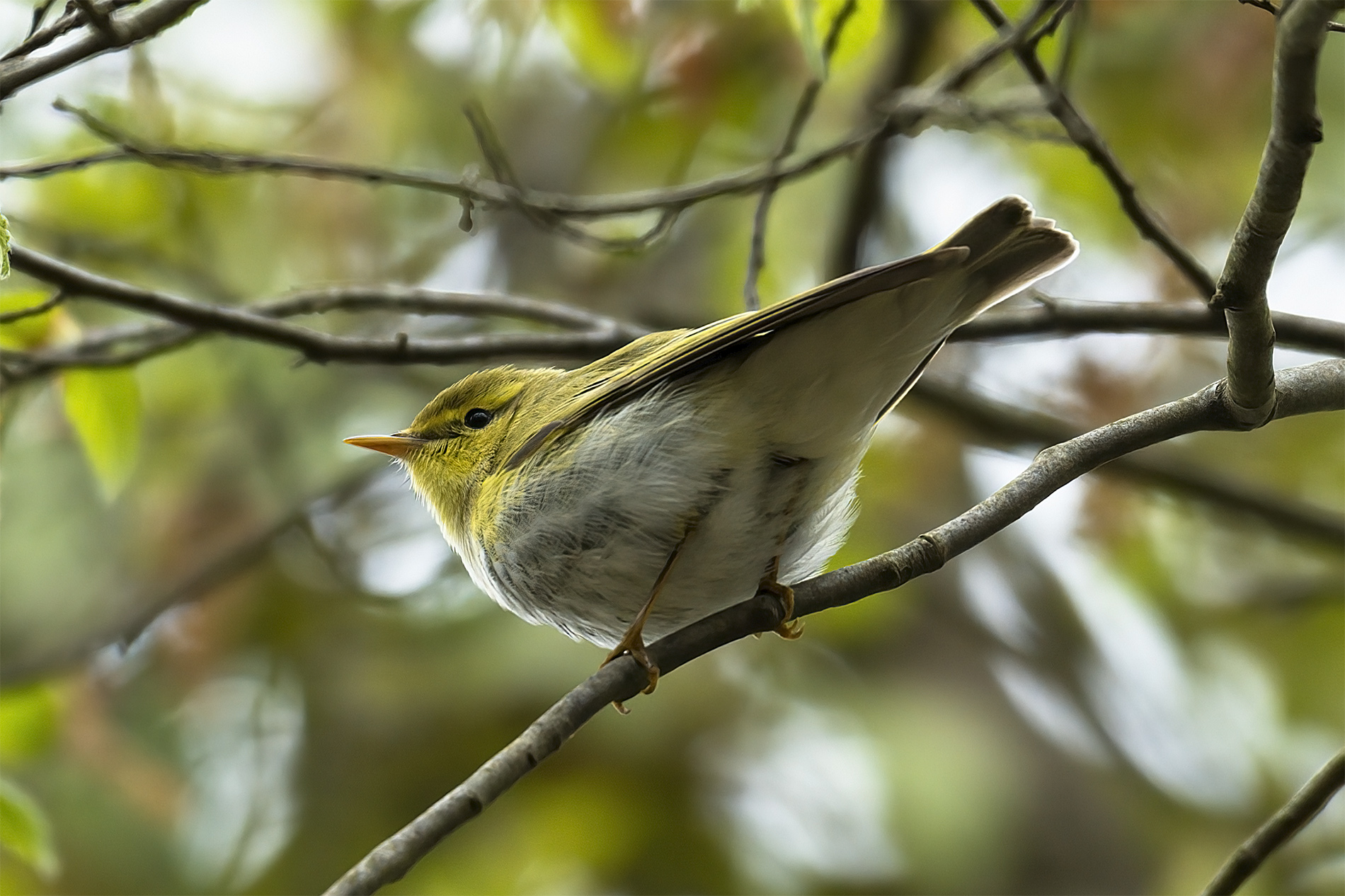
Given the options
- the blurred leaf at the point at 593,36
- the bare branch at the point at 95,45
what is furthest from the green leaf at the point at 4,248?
the blurred leaf at the point at 593,36

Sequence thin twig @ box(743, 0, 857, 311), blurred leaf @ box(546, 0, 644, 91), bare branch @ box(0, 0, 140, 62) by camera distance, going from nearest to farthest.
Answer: bare branch @ box(0, 0, 140, 62) → thin twig @ box(743, 0, 857, 311) → blurred leaf @ box(546, 0, 644, 91)

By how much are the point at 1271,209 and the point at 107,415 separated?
2938 millimetres

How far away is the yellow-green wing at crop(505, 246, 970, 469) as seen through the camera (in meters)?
2.56

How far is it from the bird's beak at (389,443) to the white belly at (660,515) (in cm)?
97

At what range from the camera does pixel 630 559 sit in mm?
3152

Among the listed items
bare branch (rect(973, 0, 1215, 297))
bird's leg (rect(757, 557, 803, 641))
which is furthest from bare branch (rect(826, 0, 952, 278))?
bird's leg (rect(757, 557, 803, 641))

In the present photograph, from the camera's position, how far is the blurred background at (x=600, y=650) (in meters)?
5.96

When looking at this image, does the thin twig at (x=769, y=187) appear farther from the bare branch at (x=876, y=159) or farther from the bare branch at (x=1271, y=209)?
the bare branch at (x=1271, y=209)

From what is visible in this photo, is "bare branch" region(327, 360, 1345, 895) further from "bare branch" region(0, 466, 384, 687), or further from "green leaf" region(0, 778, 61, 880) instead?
"bare branch" region(0, 466, 384, 687)

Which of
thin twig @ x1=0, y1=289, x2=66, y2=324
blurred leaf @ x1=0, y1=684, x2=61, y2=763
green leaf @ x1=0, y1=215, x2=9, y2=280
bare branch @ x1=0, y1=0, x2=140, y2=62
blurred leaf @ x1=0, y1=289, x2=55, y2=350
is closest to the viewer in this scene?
green leaf @ x1=0, y1=215, x2=9, y2=280

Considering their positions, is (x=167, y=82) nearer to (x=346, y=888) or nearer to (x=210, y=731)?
(x=210, y=731)

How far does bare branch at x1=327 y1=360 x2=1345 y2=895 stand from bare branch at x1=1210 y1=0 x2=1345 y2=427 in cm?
12

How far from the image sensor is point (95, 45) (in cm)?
240

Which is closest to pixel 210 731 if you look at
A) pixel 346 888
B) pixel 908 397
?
pixel 908 397
